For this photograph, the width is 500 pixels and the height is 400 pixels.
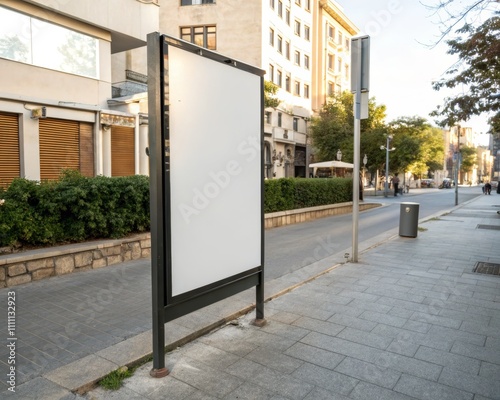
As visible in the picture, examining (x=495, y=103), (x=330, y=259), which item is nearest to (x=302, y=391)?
(x=330, y=259)

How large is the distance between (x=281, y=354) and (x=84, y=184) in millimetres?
4885

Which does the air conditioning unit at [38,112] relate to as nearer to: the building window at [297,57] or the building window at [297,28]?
the building window at [297,57]

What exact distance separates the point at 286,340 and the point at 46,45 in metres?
12.9

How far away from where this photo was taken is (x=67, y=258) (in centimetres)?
622

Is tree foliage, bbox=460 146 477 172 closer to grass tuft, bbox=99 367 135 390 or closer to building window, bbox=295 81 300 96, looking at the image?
building window, bbox=295 81 300 96

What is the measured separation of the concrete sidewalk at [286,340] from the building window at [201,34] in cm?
2895

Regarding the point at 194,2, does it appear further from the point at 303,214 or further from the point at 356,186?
the point at 356,186

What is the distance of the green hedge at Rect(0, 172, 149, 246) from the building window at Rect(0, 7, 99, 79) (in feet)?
23.8

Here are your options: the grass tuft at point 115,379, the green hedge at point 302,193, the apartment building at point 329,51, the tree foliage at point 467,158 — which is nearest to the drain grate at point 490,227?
the green hedge at point 302,193

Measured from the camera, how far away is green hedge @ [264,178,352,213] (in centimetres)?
1336

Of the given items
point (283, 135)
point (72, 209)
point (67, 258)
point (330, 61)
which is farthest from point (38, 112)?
point (330, 61)

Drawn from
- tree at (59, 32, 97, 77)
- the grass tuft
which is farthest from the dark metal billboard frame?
tree at (59, 32, 97, 77)

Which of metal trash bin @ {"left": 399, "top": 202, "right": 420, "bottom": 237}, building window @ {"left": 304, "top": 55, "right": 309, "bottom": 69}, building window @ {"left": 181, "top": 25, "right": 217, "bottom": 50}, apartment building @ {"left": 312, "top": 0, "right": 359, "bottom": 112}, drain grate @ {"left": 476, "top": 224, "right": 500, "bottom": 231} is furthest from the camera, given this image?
apartment building @ {"left": 312, "top": 0, "right": 359, "bottom": 112}

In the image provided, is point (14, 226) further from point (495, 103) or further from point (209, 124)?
point (495, 103)
